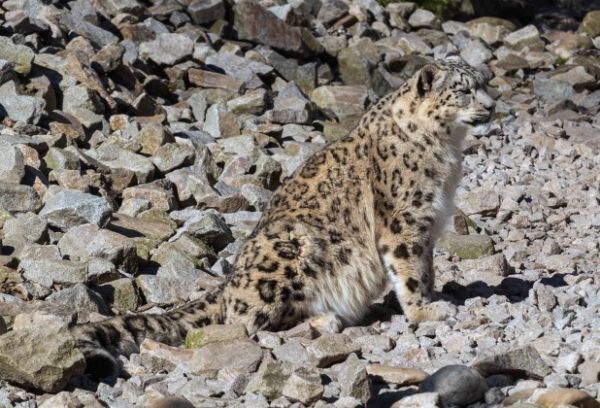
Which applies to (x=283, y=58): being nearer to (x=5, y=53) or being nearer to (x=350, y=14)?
(x=350, y=14)

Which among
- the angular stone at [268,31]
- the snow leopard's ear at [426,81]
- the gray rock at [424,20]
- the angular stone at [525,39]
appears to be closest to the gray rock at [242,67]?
the angular stone at [268,31]

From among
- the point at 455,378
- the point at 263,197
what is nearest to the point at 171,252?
the point at 263,197

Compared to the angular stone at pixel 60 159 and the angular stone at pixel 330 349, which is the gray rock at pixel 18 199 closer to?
the angular stone at pixel 60 159

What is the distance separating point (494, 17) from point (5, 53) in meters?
12.8

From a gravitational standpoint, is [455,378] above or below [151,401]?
above

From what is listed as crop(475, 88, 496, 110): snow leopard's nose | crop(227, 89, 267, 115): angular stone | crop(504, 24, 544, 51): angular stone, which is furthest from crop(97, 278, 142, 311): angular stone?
crop(504, 24, 544, 51): angular stone

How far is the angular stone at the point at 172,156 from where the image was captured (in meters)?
13.0

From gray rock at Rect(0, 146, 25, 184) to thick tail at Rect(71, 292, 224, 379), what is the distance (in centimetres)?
358

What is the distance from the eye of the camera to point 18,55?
46.7 ft

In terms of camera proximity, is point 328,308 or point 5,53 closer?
point 328,308

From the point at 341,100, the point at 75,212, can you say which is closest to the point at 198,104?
the point at 341,100

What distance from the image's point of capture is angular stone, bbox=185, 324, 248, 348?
8.12 meters

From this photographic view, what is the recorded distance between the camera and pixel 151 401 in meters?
7.01

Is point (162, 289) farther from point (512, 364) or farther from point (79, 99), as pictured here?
point (79, 99)
